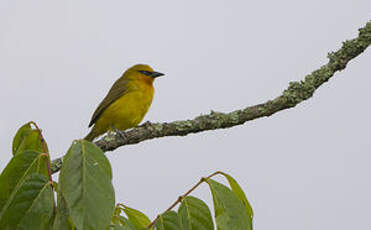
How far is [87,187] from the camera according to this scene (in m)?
1.73

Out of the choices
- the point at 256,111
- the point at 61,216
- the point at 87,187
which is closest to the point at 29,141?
the point at 61,216

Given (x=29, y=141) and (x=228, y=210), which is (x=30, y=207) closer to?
(x=29, y=141)

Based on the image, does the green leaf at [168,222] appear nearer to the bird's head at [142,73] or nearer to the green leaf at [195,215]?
the green leaf at [195,215]

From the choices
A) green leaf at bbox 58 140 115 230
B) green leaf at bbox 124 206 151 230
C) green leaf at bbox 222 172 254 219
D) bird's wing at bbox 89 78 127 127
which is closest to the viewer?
green leaf at bbox 58 140 115 230

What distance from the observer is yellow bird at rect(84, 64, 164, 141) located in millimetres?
5844

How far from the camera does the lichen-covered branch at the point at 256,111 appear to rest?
135 inches

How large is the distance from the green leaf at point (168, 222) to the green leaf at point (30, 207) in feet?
1.62

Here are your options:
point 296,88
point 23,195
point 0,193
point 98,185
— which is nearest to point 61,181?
point 98,185

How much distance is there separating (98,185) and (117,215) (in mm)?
658

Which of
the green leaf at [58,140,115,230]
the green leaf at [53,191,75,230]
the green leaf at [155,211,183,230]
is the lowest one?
the green leaf at [155,211,183,230]

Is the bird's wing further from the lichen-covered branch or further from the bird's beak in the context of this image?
the lichen-covered branch

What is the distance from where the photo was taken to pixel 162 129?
11.8 ft

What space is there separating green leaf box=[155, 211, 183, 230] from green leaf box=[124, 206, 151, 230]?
39 cm

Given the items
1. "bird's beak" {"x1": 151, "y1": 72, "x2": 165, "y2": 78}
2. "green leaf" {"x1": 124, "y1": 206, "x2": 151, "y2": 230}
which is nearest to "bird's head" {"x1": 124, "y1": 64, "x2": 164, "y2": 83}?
"bird's beak" {"x1": 151, "y1": 72, "x2": 165, "y2": 78}
